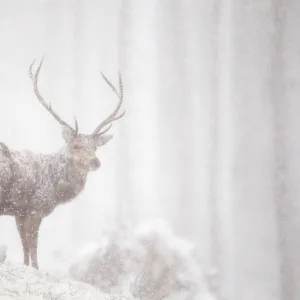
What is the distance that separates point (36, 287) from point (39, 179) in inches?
83.5

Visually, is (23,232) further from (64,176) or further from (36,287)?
(36,287)

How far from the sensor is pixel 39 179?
7562 millimetres

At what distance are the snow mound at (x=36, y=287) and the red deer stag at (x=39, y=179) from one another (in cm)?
66

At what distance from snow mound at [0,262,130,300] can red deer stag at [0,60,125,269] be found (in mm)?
664

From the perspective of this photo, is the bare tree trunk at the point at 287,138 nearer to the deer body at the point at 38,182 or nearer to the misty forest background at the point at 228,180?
the misty forest background at the point at 228,180

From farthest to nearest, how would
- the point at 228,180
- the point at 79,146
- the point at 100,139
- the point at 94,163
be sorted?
1. the point at 228,180
2. the point at 100,139
3. the point at 79,146
4. the point at 94,163

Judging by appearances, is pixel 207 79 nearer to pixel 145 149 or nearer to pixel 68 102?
pixel 145 149

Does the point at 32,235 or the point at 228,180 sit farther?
the point at 228,180

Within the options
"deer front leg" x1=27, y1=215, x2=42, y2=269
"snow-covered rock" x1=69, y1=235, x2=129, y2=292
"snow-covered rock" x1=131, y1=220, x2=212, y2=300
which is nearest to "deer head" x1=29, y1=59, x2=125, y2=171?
"deer front leg" x1=27, y1=215, x2=42, y2=269

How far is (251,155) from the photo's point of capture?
127ft

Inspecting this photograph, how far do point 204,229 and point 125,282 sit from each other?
34037 mm

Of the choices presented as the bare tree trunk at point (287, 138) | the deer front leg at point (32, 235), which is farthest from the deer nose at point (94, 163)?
the bare tree trunk at point (287, 138)

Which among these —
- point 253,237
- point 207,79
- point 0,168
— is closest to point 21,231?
point 0,168

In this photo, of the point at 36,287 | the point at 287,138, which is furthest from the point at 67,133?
the point at 287,138
